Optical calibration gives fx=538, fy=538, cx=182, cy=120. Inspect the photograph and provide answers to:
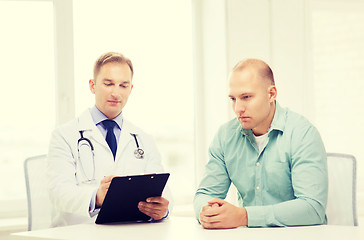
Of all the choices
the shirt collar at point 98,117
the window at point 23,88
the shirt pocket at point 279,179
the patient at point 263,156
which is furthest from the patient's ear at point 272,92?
the window at point 23,88

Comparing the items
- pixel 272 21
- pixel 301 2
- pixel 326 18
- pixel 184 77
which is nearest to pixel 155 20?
pixel 184 77

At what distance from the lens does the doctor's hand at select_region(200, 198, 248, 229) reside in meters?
2.02

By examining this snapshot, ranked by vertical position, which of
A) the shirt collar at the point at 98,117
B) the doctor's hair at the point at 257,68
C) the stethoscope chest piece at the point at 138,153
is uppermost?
the doctor's hair at the point at 257,68

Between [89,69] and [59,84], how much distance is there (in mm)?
237

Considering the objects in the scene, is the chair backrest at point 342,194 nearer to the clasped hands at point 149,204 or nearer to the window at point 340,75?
the clasped hands at point 149,204

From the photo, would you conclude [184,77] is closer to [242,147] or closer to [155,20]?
[155,20]

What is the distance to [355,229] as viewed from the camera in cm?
191

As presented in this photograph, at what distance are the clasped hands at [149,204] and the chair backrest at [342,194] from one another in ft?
2.44

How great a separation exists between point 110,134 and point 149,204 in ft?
1.59

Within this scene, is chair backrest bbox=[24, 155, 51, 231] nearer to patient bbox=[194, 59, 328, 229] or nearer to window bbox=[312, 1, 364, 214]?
patient bbox=[194, 59, 328, 229]

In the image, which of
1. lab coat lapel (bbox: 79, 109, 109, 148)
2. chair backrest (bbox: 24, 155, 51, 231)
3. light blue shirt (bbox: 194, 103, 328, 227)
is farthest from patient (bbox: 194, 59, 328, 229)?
chair backrest (bbox: 24, 155, 51, 231)

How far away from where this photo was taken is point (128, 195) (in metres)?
2.08

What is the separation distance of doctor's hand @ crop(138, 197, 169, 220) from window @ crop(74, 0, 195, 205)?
164cm

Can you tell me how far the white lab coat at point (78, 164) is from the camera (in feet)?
7.65
